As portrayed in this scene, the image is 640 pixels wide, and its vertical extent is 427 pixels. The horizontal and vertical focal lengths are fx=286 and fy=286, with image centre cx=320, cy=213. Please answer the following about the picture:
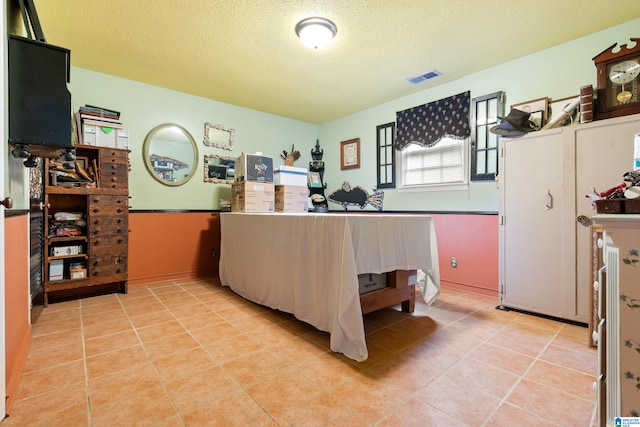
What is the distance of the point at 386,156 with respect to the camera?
421 cm

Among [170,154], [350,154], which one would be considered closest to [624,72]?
[350,154]

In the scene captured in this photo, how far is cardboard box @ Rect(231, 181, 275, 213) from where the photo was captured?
348 cm

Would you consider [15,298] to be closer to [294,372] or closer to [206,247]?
[294,372]

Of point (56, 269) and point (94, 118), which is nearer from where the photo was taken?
point (56, 269)

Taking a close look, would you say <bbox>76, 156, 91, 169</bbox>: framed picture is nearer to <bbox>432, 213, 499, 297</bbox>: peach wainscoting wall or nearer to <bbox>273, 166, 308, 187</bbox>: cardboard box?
<bbox>273, 166, 308, 187</bbox>: cardboard box

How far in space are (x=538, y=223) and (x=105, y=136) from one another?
4.36m

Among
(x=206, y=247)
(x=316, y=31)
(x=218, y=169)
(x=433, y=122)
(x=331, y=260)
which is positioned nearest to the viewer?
(x=331, y=260)

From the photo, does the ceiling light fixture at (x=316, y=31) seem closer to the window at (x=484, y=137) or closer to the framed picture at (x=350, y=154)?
the window at (x=484, y=137)

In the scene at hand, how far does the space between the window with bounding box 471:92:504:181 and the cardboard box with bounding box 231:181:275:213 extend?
243cm

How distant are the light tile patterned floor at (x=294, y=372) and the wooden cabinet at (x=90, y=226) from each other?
438 mm

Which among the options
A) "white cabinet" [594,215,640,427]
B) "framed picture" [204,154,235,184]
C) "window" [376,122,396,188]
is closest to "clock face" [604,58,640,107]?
"white cabinet" [594,215,640,427]

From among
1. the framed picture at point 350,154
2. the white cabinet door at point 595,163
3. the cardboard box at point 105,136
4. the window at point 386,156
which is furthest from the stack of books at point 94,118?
the white cabinet door at point 595,163

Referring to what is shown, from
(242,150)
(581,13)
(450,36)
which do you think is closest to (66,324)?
(242,150)

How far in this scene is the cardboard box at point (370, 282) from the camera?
220 centimetres
